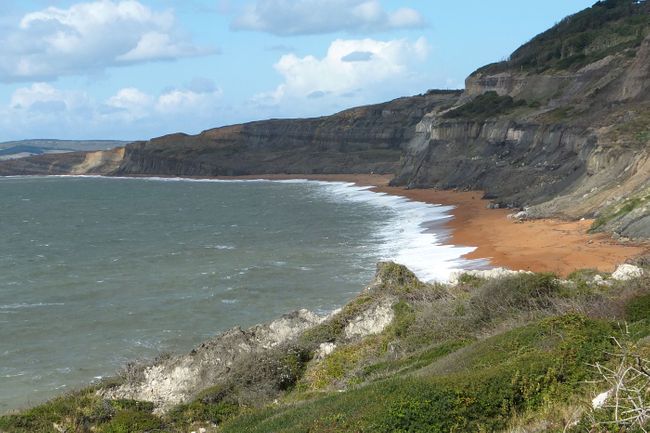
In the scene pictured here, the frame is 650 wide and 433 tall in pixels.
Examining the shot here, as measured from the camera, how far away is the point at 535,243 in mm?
38031

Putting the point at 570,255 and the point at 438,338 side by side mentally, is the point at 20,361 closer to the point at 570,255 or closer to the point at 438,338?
the point at 438,338

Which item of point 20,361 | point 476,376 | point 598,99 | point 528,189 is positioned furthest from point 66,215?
point 476,376

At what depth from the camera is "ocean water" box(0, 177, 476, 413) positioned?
83.6 feet

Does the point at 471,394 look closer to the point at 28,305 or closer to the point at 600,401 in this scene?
the point at 600,401

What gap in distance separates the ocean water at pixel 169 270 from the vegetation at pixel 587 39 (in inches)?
1010

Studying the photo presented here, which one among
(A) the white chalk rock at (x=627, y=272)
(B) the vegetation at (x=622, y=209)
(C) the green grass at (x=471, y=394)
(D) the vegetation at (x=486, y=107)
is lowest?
(B) the vegetation at (x=622, y=209)

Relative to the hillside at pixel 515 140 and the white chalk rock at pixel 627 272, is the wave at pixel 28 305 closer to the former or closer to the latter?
the white chalk rock at pixel 627 272

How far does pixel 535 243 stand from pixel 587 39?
63.3 meters

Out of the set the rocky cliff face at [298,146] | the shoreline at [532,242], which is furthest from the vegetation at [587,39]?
the shoreline at [532,242]

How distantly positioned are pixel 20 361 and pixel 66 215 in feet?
175

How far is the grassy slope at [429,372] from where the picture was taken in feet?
32.9

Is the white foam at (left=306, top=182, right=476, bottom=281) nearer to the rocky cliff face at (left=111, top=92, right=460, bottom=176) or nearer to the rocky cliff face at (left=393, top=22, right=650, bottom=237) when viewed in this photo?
the rocky cliff face at (left=393, top=22, right=650, bottom=237)

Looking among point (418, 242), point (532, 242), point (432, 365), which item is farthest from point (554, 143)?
point (432, 365)

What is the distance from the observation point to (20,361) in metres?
24.4
